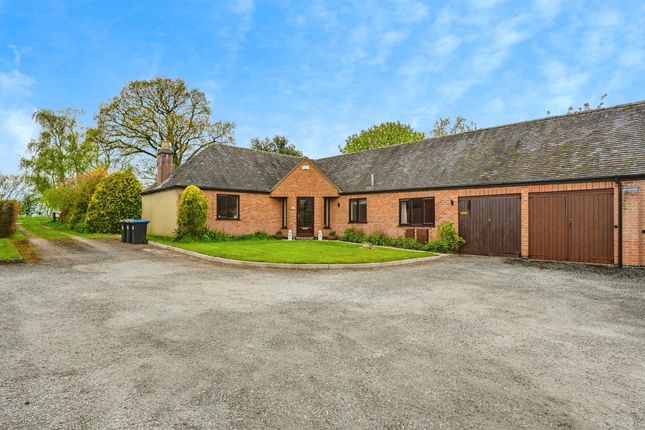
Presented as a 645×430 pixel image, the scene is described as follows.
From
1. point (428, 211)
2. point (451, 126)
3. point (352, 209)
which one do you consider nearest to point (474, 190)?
point (428, 211)

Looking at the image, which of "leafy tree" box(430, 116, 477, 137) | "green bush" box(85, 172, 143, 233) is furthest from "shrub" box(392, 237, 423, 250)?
"leafy tree" box(430, 116, 477, 137)

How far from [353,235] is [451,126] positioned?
2534 centimetres

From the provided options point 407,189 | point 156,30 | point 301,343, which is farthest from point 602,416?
point 156,30

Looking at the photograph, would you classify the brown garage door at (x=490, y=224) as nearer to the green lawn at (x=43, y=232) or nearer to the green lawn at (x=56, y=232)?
the green lawn at (x=56, y=232)

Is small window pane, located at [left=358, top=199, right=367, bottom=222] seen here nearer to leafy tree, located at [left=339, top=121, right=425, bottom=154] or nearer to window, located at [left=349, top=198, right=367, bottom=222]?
window, located at [left=349, top=198, right=367, bottom=222]

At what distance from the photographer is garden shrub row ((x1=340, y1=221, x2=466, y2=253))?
1566 cm

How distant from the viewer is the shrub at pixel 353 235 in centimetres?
1954

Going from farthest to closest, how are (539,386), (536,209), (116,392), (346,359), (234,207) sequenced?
(234,207)
(536,209)
(346,359)
(539,386)
(116,392)

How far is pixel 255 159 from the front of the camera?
23531 millimetres

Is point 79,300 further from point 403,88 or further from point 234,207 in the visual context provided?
point 403,88

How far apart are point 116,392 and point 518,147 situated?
17622 millimetres

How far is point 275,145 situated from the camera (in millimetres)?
46594

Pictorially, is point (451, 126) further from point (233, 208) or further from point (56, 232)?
point (56, 232)

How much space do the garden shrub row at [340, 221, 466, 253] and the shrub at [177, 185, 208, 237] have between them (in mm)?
8743
